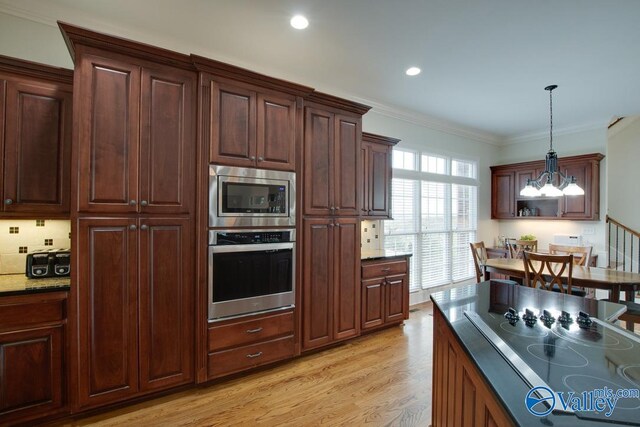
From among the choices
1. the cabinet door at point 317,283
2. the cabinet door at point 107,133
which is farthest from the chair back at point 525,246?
the cabinet door at point 107,133

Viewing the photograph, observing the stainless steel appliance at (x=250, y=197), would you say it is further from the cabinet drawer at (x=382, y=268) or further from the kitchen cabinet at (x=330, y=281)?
the cabinet drawer at (x=382, y=268)

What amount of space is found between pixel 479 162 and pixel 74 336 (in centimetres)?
646

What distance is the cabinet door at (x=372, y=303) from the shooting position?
3461 millimetres

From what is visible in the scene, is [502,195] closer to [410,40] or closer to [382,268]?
[382,268]

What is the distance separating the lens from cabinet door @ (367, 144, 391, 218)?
3.90 meters

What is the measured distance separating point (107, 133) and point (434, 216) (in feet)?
15.5

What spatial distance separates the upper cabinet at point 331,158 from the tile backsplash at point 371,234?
1.03m

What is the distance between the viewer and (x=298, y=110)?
9.39 feet

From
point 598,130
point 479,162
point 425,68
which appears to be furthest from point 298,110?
point 598,130

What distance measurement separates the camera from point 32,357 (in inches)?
76.1

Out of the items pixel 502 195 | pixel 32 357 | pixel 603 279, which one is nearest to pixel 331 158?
pixel 32 357

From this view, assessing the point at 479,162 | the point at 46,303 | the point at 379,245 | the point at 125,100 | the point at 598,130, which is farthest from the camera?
the point at 479,162

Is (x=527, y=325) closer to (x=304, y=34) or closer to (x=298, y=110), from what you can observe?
(x=298, y=110)

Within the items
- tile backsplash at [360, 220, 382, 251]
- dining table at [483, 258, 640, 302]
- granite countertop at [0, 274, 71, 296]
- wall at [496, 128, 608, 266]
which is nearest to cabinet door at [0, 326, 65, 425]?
granite countertop at [0, 274, 71, 296]
